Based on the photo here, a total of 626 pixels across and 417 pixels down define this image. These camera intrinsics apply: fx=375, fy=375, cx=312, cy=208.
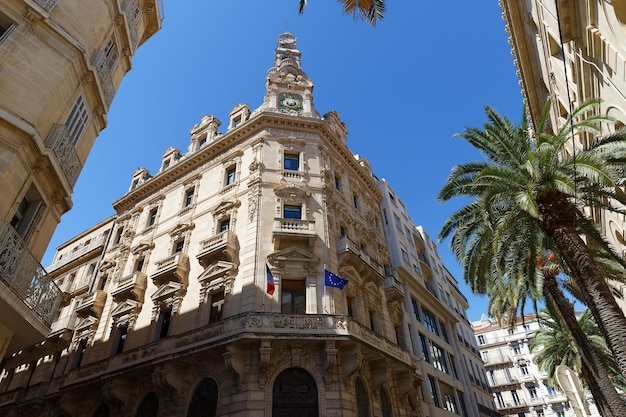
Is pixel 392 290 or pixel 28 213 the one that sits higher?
pixel 392 290

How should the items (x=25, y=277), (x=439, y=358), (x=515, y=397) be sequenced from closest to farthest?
(x=25, y=277)
(x=439, y=358)
(x=515, y=397)

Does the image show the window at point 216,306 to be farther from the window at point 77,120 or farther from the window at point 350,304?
the window at point 77,120

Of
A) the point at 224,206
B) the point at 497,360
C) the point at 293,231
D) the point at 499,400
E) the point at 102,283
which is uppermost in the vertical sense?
the point at 497,360

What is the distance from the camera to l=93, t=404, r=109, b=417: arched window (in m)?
19.9

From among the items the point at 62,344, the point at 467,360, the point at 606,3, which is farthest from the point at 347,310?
the point at 467,360

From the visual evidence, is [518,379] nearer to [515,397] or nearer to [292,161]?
[515,397]

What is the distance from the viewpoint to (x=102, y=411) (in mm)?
20047

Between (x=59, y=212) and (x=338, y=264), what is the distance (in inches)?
526

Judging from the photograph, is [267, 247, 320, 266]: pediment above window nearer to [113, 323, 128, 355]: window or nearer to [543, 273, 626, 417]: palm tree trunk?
[113, 323, 128, 355]: window

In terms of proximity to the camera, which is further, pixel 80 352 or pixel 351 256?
pixel 80 352

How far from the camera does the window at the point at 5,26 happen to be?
406 inches

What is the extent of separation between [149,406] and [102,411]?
406 cm

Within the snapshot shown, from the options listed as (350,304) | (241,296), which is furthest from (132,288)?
(350,304)

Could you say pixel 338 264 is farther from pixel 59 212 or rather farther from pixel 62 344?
pixel 62 344
